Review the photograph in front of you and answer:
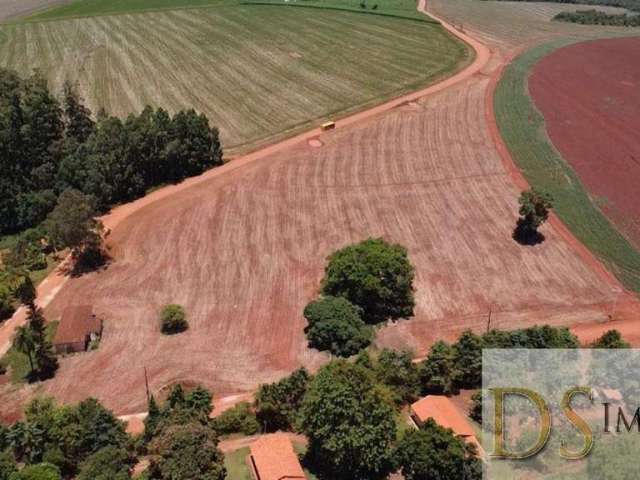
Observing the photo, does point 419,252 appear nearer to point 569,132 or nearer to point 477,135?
point 477,135

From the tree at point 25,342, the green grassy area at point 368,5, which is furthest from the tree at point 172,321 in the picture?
the green grassy area at point 368,5

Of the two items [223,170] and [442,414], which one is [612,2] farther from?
[442,414]

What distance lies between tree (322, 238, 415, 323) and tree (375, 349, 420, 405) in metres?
9.17

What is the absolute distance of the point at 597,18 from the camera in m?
162

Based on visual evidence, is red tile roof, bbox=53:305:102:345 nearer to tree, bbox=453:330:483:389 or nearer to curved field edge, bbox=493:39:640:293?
tree, bbox=453:330:483:389

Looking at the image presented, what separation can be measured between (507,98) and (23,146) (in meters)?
74.7

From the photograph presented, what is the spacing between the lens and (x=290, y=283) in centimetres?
6419

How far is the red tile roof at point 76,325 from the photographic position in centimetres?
5572

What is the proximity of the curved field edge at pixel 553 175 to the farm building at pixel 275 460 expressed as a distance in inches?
1596

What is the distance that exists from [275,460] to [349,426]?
205 inches

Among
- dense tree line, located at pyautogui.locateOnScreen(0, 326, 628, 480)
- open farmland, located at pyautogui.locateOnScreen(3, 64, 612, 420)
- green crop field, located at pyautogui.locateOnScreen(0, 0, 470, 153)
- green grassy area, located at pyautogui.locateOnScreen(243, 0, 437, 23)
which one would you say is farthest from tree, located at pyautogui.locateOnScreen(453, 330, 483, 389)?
green grassy area, located at pyautogui.locateOnScreen(243, 0, 437, 23)

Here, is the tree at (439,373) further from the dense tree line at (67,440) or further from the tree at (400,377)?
the dense tree line at (67,440)

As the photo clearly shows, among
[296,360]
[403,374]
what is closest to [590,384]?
[403,374]

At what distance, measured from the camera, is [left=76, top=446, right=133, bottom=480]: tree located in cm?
3994
